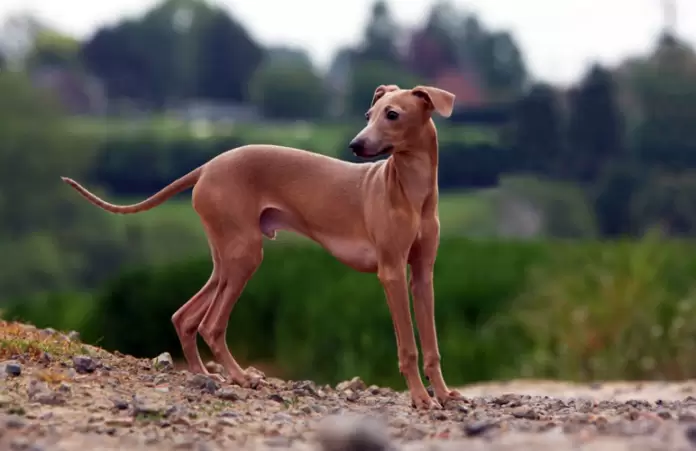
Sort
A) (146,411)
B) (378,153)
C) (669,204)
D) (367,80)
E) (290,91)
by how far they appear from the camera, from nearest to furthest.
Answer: (146,411) < (378,153) < (669,204) < (367,80) < (290,91)

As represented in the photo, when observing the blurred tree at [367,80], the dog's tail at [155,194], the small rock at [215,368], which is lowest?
the small rock at [215,368]

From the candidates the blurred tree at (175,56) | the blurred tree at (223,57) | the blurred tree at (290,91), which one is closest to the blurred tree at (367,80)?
the blurred tree at (290,91)

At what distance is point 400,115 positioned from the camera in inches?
241

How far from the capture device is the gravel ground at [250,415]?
4.59 metres

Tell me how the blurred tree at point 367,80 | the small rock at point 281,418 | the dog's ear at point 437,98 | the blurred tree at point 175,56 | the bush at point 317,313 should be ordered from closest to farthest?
the small rock at point 281,418
the dog's ear at point 437,98
the bush at point 317,313
the blurred tree at point 367,80
the blurred tree at point 175,56

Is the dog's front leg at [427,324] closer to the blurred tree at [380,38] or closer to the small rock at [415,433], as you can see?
the small rock at [415,433]

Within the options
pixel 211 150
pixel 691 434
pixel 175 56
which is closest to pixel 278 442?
pixel 691 434

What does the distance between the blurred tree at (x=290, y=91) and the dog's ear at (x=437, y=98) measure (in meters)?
14.6

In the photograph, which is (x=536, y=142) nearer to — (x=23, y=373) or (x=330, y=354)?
(x=330, y=354)

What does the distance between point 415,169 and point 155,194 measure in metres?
1.91

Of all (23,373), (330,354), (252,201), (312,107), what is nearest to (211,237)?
(252,201)

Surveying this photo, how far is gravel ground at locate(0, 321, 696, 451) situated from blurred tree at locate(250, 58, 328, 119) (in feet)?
45.3

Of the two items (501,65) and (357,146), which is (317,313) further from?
(501,65)

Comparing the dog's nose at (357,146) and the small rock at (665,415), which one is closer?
the small rock at (665,415)
